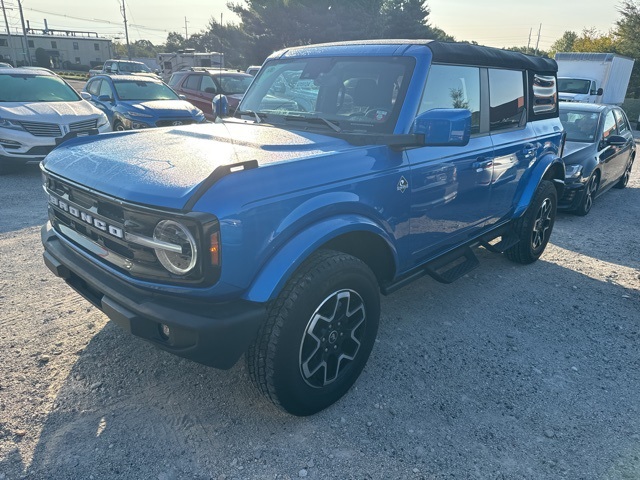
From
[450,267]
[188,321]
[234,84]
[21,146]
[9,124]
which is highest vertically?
[234,84]

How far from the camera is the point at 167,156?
2.56 m

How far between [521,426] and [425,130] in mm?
1821

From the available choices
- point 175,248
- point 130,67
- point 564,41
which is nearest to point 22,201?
point 175,248

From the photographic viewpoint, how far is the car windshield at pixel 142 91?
10.6 m

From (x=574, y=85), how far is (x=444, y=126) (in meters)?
19.2

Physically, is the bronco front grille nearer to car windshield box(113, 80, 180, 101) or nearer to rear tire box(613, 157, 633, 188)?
car windshield box(113, 80, 180, 101)

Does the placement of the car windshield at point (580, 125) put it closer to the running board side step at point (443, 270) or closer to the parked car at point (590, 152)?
the parked car at point (590, 152)

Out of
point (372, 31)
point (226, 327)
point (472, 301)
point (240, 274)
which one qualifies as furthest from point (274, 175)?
Result: point (372, 31)

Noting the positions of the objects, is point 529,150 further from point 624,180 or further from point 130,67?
point 130,67

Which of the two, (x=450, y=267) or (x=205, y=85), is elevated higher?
(x=205, y=85)

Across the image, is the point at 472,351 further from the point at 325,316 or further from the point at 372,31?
the point at 372,31

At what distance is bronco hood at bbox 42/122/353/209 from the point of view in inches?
86.0

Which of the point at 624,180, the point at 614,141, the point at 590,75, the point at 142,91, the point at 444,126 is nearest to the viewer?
the point at 444,126

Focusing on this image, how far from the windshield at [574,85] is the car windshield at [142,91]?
15.4m
